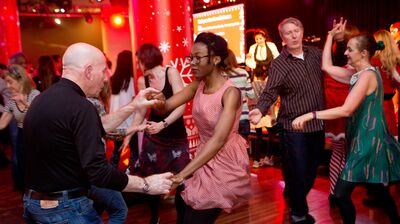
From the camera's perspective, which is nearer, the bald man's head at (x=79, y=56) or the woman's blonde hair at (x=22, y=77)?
the bald man's head at (x=79, y=56)

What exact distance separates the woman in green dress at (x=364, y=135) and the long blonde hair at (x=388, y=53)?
86 cm

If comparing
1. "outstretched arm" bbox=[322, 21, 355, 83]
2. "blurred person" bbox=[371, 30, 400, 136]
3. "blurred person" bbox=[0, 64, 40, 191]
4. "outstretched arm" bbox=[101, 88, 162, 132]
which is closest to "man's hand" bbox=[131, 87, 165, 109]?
"outstretched arm" bbox=[101, 88, 162, 132]

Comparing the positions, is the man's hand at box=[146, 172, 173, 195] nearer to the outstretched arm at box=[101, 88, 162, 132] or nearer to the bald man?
the bald man

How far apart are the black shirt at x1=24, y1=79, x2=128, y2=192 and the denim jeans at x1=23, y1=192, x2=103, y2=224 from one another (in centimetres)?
7

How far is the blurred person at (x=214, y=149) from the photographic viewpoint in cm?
226

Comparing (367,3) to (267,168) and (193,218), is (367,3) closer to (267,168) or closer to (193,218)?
(267,168)

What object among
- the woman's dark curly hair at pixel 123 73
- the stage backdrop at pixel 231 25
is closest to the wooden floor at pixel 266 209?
the woman's dark curly hair at pixel 123 73

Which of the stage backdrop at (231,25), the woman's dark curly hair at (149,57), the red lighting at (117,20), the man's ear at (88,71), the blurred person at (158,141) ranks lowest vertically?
the blurred person at (158,141)

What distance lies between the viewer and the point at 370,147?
2.97 m

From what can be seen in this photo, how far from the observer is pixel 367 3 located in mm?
8180

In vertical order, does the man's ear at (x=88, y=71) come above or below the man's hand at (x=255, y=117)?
above

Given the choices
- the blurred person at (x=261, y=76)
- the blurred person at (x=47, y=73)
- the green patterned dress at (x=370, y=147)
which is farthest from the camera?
the blurred person at (x=261, y=76)

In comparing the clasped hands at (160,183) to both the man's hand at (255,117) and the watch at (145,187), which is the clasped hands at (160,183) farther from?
the man's hand at (255,117)

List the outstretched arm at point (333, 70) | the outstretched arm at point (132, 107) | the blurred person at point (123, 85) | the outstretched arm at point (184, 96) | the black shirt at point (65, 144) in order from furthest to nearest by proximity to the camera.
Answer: the blurred person at point (123, 85)
the outstretched arm at point (333, 70)
the outstretched arm at point (184, 96)
the outstretched arm at point (132, 107)
the black shirt at point (65, 144)
